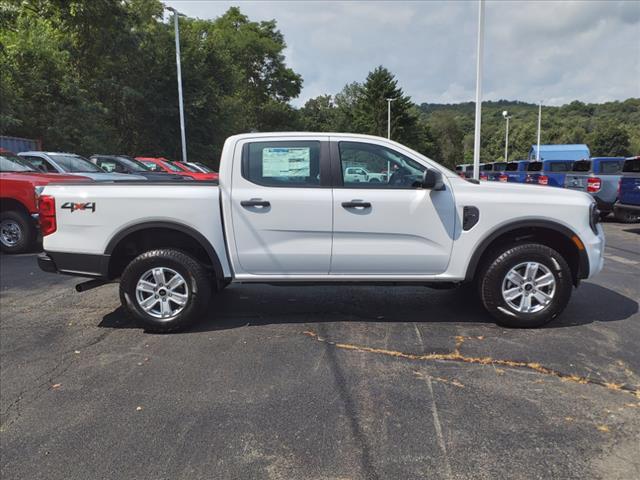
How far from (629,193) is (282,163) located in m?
9.64

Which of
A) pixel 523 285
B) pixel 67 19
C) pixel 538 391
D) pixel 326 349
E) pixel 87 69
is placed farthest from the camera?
pixel 87 69

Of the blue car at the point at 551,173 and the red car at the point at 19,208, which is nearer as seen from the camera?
the red car at the point at 19,208

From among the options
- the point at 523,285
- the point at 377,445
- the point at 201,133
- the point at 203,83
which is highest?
the point at 203,83

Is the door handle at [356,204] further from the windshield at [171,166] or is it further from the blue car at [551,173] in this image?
the windshield at [171,166]

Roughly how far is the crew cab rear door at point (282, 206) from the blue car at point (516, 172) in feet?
52.0

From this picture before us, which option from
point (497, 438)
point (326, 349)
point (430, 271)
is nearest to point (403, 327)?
point (430, 271)

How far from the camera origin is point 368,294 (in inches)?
238

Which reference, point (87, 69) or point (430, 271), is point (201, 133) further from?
point (430, 271)

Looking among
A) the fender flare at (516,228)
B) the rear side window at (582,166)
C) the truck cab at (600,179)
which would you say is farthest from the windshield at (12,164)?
the rear side window at (582,166)

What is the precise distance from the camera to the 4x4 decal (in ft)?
15.3

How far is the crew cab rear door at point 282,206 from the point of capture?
181 inches

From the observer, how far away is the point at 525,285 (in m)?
4.67

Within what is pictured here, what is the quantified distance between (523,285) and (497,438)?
207 centimetres

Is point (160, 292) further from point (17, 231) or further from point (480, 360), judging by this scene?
point (17, 231)
